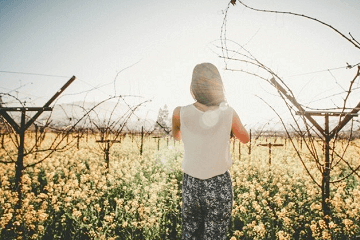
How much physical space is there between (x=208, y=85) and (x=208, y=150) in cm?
49

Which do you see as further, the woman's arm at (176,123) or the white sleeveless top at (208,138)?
the woman's arm at (176,123)

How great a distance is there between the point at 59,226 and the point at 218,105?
395 centimetres

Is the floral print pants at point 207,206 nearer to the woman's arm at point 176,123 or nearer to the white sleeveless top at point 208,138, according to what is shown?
the white sleeveless top at point 208,138

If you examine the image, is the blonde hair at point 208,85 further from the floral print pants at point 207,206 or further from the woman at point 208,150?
the floral print pants at point 207,206

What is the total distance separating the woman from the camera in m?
1.61

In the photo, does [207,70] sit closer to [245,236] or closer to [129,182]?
[245,236]

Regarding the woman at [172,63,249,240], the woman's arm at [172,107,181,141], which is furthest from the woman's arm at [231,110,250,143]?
the woman's arm at [172,107,181,141]

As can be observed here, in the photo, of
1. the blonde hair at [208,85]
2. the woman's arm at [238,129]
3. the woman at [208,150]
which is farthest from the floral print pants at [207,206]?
the blonde hair at [208,85]

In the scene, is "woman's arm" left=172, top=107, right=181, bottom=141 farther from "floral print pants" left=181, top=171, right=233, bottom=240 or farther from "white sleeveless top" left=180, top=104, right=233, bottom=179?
"floral print pants" left=181, top=171, right=233, bottom=240

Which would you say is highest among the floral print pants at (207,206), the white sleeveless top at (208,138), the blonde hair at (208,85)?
the blonde hair at (208,85)

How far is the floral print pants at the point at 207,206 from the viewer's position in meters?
1.63

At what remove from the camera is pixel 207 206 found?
1.65 m

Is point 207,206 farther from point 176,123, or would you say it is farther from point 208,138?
point 176,123

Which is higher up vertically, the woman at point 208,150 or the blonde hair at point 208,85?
the blonde hair at point 208,85
